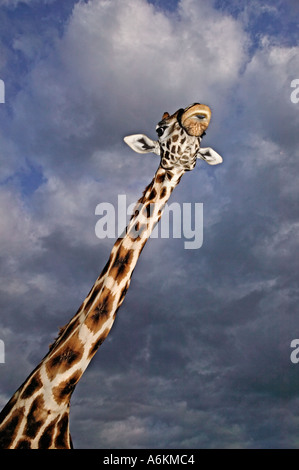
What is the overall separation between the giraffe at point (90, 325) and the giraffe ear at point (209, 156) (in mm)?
1480

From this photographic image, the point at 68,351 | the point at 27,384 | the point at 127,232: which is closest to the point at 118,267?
the point at 127,232

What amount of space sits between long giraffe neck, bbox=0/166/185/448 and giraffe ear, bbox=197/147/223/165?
2911 millimetres

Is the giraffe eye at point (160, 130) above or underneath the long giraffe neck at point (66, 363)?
above

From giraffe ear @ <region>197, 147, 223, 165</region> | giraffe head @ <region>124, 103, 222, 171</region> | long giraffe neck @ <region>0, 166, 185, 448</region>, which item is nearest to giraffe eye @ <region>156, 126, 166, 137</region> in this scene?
giraffe head @ <region>124, 103, 222, 171</region>

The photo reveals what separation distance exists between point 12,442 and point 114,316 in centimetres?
262

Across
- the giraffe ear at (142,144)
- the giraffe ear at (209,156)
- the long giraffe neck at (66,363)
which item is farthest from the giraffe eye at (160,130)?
the long giraffe neck at (66,363)

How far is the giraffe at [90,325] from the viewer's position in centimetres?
757

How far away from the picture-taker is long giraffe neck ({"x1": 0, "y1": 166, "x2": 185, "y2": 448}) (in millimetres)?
7551

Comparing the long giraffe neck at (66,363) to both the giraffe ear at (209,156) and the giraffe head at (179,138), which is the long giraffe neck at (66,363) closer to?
the giraffe head at (179,138)

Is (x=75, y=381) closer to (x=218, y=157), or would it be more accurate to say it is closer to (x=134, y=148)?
(x=134, y=148)

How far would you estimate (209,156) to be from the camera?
10.8 meters

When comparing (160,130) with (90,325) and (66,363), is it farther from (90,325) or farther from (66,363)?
(66,363)

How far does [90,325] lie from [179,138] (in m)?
4.02

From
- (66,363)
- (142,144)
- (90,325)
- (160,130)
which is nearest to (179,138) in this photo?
(160,130)
